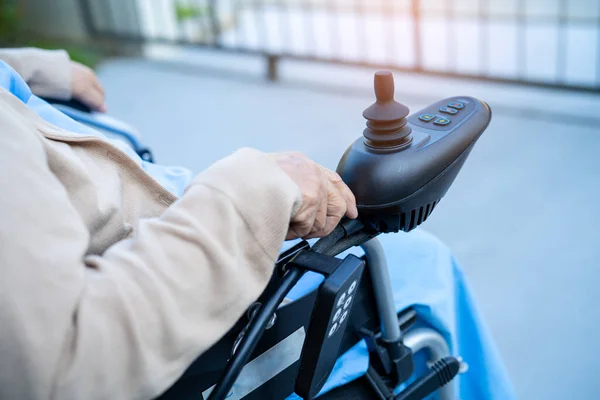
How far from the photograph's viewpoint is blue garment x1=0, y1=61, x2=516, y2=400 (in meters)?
0.82

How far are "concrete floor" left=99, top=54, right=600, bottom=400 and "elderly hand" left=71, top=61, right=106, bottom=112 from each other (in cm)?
106

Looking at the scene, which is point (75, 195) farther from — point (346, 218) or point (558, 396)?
point (558, 396)

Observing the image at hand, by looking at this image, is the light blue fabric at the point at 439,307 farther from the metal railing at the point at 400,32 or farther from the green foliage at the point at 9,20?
the green foliage at the point at 9,20

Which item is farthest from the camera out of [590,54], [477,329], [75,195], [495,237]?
[590,54]

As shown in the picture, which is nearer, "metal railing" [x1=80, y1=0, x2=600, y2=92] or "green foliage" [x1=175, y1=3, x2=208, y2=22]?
"metal railing" [x1=80, y1=0, x2=600, y2=92]

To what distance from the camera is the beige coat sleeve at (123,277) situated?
49 cm

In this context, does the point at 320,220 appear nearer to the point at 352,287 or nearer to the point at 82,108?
the point at 352,287

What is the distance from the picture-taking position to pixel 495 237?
1764 mm

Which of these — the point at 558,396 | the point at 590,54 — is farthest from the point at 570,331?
the point at 590,54

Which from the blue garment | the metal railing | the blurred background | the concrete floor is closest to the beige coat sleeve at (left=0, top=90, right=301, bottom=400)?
the blue garment

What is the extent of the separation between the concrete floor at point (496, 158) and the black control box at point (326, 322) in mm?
865

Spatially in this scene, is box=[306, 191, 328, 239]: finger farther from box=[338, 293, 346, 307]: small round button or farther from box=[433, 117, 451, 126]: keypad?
box=[433, 117, 451, 126]: keypad

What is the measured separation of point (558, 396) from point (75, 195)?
3.68 ft

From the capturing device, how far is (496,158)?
215 cm
